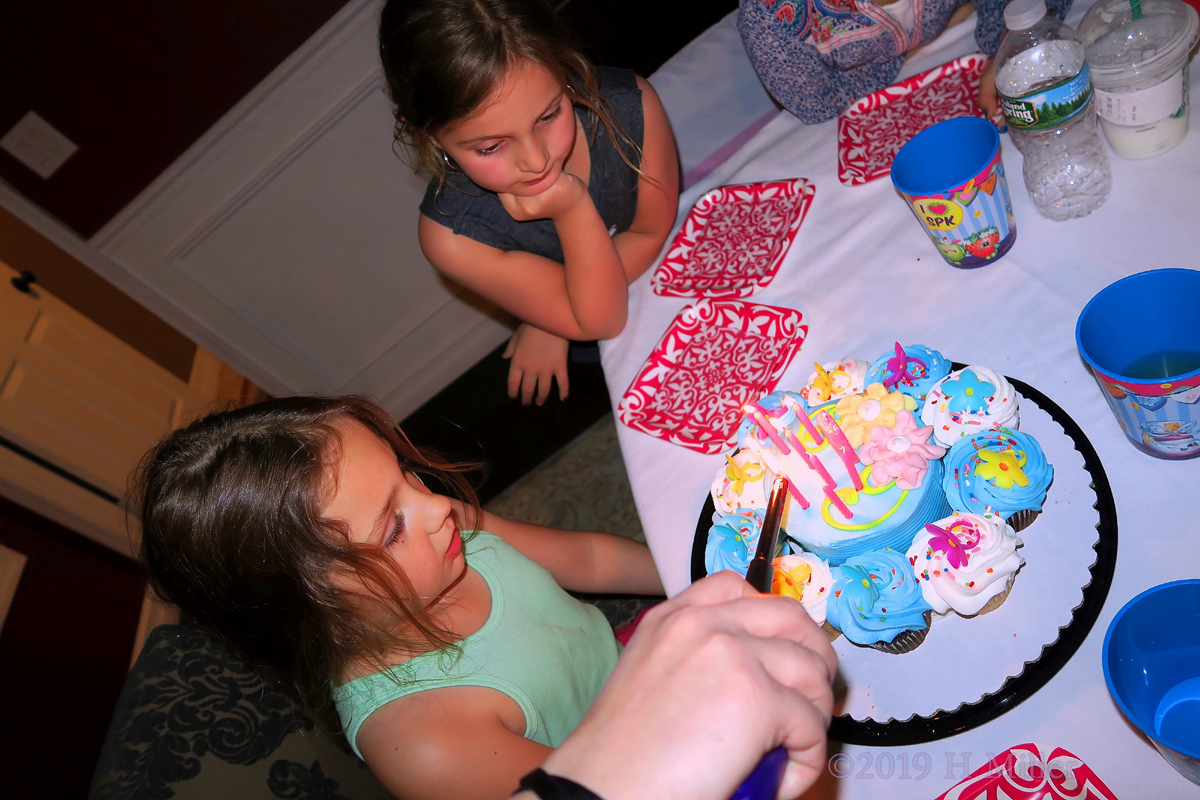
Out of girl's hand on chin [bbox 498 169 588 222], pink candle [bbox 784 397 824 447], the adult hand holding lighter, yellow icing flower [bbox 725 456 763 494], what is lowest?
yellow icing flower [bbox 725 456 763 494]

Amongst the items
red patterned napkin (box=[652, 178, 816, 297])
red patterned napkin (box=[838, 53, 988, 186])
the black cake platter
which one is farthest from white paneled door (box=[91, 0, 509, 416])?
the black cake platter

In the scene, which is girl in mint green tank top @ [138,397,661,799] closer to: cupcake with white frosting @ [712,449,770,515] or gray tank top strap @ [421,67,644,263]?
cupcake with white frosting @ [712,449,770,515]

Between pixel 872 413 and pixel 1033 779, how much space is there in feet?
1.43

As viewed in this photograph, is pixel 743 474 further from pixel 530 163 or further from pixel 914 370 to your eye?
pixel 530 163

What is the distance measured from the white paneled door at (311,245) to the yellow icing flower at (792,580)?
2.74m

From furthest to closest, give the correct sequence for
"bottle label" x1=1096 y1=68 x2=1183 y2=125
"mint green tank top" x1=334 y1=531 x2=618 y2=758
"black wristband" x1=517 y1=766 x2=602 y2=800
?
"mint green tank top" x1=334 y1=531 x2=618 y2=758
"bottle label" x1=1096 y1=68 x2=1183 y2=125
"black wristband" x1=517 y1=766 x2=602 y2=800

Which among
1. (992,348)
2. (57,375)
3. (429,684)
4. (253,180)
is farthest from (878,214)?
(57,375)

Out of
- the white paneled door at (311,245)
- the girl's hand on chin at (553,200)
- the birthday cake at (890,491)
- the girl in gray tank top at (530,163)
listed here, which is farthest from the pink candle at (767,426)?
the white paneled door at (311,245)

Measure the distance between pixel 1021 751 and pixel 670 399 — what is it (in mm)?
686

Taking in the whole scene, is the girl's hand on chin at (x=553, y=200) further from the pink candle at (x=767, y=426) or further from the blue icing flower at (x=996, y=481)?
the blue icing flower at (x=996, y=481)

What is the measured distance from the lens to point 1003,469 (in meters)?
0.87

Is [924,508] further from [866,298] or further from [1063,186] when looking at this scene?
[1063,186]

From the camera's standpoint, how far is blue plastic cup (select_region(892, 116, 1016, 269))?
102 centimetres

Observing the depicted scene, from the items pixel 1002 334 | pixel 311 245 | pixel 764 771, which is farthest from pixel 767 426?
pixel 311 245
